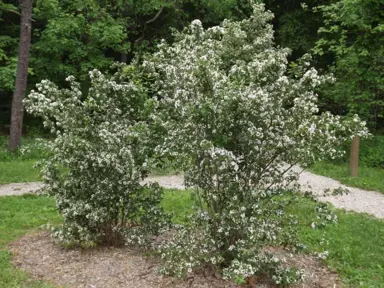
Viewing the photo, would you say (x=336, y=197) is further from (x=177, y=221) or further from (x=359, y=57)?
(x=359, y=57)

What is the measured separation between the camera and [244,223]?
4.55 m

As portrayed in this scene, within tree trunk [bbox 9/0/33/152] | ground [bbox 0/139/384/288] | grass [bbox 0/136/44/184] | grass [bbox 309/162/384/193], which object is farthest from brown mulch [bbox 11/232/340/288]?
Answer: tree trunk [bbox 9/0/33/152]

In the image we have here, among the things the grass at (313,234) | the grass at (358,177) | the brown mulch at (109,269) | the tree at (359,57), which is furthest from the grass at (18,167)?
the tree at (359,57)

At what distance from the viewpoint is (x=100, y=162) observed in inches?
202

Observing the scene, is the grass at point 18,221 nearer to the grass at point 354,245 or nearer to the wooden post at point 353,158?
the grass at point 354,245

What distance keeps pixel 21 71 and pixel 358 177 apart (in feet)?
30.3

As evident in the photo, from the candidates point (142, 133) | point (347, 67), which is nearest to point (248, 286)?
point (142, 133)

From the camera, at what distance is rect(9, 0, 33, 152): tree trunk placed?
12898 mm

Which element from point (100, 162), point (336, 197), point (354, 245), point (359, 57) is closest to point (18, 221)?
point (100, 162)

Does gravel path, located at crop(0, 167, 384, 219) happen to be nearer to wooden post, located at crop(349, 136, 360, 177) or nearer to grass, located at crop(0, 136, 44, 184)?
grass, located at crop(0, 136, 44, 184)

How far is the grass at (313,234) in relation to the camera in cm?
545

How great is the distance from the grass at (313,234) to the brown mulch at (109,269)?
186 millimetres

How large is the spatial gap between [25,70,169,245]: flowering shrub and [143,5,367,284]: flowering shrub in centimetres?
58

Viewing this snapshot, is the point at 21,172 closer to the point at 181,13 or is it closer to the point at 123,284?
the point at 123,284
